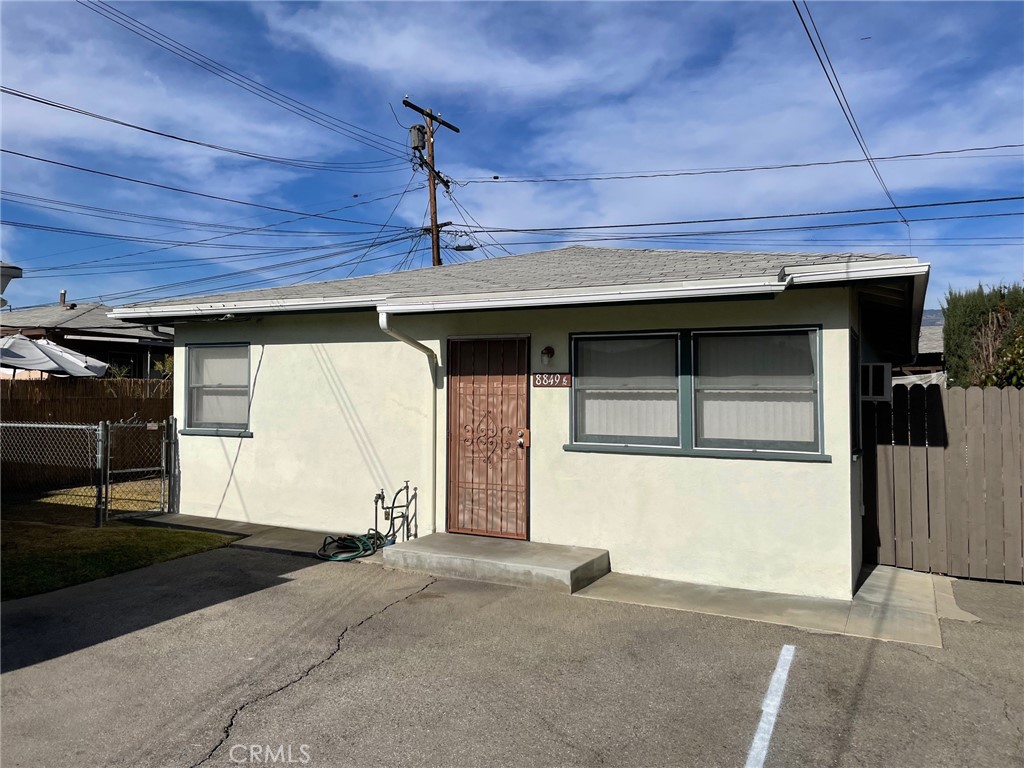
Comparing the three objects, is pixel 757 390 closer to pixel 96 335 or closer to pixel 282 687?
pixel 282 687

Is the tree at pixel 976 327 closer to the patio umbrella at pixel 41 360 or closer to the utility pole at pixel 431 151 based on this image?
the utility pole at pixel 431 151

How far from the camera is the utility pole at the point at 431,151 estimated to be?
19734mm

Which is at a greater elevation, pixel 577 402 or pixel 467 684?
pixel 577 402

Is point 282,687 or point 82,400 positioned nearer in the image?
point 282,687

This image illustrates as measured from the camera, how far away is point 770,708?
3.96 m

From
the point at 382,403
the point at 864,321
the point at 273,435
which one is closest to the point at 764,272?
the point at 864,321

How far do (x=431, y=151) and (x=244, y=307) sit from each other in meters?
13.3

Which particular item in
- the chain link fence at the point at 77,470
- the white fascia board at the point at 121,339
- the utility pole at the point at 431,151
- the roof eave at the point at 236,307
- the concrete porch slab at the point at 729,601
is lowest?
the concrete porch slab at the point at 729,601

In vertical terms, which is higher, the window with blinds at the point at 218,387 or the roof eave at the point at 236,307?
the roof eave at the point at 236,307

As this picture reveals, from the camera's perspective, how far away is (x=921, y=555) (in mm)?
6938

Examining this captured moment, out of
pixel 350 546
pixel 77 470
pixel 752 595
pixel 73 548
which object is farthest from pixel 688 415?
pixel 77 470

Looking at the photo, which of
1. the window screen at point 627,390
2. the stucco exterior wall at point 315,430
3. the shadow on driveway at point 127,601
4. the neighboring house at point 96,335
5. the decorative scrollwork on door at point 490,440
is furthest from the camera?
the neighboring house at point 96,335

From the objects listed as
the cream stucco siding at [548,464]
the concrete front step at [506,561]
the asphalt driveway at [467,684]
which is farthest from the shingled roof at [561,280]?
the asphalt driveway at [467,684]

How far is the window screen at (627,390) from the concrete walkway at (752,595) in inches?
48.2
